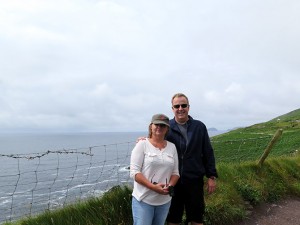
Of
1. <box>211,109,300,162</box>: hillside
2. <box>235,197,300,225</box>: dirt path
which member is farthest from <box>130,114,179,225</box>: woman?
<box>211,109,300,162</box>: hillside

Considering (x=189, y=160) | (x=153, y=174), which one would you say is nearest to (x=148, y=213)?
(x=153, y=174)

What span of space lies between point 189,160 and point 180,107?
2.44ft

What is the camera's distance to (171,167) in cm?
405

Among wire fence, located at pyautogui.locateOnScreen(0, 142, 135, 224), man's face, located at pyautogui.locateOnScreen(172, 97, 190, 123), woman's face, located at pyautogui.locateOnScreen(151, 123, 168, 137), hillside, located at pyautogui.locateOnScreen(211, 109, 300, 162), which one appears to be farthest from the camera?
hillside, located at pyautogui.locateOnScreen(211, 109, 300, 162)

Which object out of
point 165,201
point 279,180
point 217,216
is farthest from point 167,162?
point 279,180

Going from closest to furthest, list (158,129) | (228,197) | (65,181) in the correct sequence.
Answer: (158,129) → (228,197) → (65,181)

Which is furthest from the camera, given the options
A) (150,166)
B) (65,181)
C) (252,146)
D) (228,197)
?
(65,181)

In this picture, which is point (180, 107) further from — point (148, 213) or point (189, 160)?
point (148, 213)

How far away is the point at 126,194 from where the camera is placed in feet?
19.0

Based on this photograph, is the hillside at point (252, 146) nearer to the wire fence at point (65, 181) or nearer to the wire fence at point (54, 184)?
the wire fence at point (65, 181)

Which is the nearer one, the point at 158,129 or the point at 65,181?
the point at 158,129

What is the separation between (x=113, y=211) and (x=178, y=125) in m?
1.89

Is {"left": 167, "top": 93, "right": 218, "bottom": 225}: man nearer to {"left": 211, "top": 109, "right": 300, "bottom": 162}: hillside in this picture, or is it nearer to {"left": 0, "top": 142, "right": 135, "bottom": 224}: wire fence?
{"left": 0, "top": 142, "right": 135, "bottom": 224}: wire fence

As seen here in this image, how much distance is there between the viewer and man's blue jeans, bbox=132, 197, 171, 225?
3.96 meters
